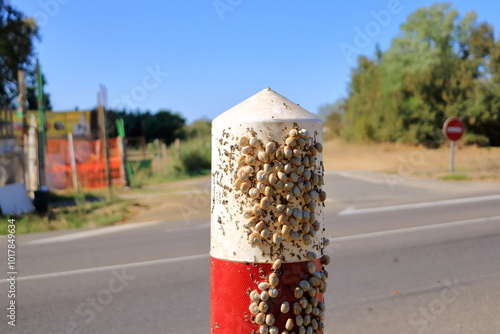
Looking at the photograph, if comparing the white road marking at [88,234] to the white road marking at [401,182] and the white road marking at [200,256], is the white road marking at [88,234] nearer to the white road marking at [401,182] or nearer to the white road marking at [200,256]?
the white road marking at [200,256]

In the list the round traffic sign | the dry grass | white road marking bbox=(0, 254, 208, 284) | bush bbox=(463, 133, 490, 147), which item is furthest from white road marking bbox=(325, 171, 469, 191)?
Result: bush bbox=(463, 133, 490, 147)

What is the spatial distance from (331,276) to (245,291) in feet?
14.2

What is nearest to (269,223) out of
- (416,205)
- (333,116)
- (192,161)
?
(416,205)

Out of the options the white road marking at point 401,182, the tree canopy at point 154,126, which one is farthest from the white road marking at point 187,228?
the tree canopy at point 154,126

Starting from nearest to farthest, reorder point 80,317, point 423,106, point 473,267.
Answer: point 80,317, point 473,267, point 423,106

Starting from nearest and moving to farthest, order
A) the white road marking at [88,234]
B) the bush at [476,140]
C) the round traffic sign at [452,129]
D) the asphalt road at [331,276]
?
the asphalt road at [331,276] → the white road marking at [88,234] → the round traffic sign at [452,129] → the bush at [476,140]

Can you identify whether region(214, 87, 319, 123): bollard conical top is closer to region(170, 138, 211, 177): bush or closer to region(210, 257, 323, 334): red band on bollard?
region(210, 257, 323, 334): red band on bollard

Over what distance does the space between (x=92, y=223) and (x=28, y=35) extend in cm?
2592

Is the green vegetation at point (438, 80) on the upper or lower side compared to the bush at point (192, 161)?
upper

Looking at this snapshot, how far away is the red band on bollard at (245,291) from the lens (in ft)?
7.86

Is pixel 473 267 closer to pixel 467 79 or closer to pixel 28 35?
pixel 467 79

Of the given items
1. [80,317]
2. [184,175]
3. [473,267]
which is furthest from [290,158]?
[184,175]

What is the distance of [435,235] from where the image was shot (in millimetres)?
8930

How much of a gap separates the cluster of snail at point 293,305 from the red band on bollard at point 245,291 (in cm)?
2
